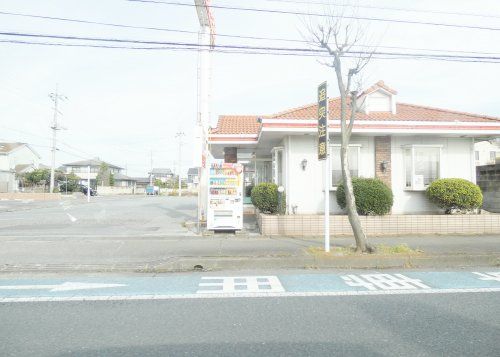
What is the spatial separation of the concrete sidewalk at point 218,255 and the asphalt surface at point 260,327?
2.01m

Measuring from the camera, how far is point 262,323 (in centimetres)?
405

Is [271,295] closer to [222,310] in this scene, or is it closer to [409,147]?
[222,310]

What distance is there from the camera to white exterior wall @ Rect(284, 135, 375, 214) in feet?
37.9

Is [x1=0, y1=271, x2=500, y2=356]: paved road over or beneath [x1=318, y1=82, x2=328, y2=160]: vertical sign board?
beneath

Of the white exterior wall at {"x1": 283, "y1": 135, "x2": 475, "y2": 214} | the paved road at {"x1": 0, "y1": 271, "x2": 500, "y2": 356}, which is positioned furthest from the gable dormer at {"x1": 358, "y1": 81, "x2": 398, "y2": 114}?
the paved road at {"x1": 0, "y1": 271, "x2": 500, "y2": 356}

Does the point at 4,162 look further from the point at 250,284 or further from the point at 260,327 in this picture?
the point at 260,327

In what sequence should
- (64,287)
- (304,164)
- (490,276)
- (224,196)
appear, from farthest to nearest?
1. (304,164)
2. (224,196)
3. (490,276)
4. (64,287)

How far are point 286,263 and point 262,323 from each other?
306cm

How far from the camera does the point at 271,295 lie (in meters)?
5.13

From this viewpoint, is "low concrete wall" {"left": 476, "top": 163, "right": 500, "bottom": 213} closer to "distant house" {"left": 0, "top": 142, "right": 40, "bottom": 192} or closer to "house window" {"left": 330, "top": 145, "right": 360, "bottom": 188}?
"house window" {"left": 330, "top": 145, "right": 360, "bottom": 188}

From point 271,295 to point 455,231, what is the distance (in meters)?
7.85

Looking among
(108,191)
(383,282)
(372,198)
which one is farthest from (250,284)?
(108,191)

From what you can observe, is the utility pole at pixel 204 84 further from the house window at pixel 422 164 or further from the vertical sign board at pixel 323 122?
the house window at pixel 422 164

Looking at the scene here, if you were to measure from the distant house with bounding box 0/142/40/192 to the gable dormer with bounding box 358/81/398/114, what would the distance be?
1997 inches
